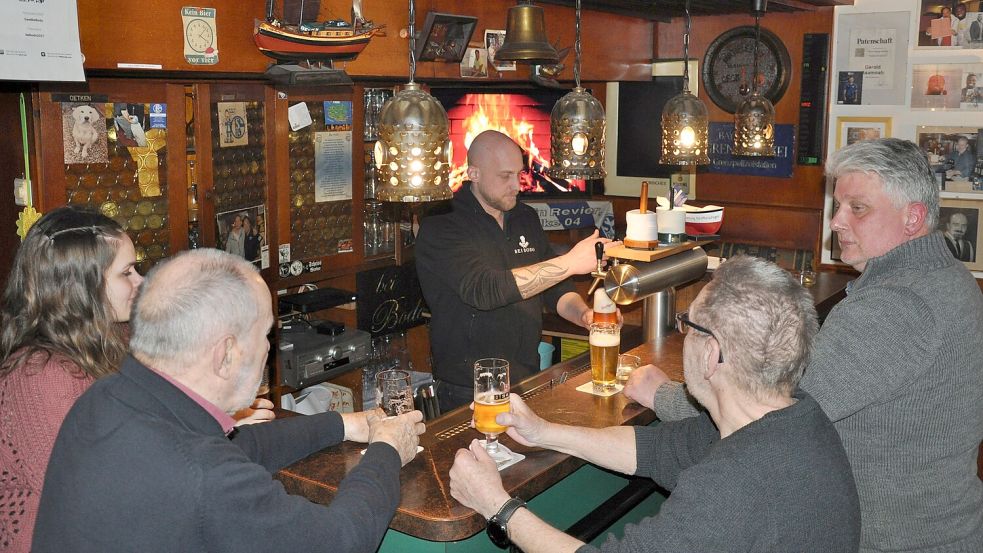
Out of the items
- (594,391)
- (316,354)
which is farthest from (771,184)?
(594,391)

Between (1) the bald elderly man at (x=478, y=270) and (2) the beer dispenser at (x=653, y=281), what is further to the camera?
(1) the bald elderly man at (x=478, y=270)

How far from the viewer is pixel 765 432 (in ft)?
6.41

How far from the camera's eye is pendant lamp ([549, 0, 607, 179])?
3.34m

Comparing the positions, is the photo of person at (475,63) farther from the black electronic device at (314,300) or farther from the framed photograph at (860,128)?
the framed photograph at (860,128)

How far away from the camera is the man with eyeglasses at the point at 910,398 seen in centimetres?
238

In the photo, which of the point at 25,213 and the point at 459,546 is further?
the point at 25,213

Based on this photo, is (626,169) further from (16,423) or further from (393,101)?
(16,423)

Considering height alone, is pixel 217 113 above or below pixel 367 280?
above

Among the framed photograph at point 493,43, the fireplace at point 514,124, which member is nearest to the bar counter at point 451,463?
the framed photograph at point 493,43

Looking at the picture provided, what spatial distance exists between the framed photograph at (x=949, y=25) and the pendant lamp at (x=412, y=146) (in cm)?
418

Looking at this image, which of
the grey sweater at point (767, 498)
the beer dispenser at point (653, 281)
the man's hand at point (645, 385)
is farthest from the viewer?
the beer dispenser at point (653, 281)

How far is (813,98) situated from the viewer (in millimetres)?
6195

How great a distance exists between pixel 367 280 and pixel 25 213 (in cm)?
204

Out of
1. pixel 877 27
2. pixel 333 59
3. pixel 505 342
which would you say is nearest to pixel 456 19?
pixel 333 59
